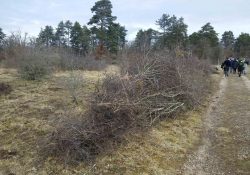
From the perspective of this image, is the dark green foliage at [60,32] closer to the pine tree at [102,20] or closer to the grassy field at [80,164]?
the pine tree at [102,20]

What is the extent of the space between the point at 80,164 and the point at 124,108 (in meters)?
2.08

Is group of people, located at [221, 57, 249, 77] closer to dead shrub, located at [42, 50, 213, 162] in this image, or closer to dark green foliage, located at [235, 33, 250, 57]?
dead shrub, located at [42, 50, 213, 162]

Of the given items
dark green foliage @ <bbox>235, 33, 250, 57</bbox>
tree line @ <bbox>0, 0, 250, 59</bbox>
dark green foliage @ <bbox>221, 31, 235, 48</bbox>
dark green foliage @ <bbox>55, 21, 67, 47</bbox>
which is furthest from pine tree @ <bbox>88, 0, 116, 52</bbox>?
dark green foliage @ <bbox>221, 31, 235, 48</bbox>

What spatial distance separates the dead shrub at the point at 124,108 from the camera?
28.8ft

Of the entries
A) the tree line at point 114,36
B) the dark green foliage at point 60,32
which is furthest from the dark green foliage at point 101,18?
the dark green foliage at point 60,32

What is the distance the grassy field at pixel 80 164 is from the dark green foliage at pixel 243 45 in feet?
161

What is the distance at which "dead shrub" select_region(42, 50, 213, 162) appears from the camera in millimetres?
8781

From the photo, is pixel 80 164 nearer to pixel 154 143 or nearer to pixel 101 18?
pixel 154 143

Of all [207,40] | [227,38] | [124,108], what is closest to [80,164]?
[124,108]

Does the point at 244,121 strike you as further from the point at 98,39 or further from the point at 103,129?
the point at 98,39

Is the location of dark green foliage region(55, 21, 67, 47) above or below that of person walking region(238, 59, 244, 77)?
above

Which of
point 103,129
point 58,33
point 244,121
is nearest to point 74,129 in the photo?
point 103,129

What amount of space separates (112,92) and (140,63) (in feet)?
11.7

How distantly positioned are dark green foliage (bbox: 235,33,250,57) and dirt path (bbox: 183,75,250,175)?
4694cm
